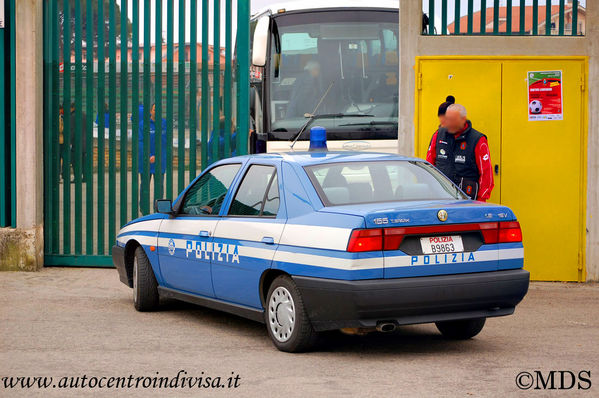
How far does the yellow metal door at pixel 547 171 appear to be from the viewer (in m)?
11.4

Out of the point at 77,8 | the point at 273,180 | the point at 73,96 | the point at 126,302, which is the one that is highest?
the point at 77,8

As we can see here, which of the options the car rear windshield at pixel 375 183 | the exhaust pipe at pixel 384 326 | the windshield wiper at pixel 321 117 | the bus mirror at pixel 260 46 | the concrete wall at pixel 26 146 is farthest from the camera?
the bus mirror at pixel 260 46

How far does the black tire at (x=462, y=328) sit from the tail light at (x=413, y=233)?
2.58 feet

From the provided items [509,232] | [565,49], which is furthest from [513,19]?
[509,232]

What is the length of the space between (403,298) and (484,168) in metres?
3.70

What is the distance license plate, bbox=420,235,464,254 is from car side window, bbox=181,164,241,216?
2.12 meters

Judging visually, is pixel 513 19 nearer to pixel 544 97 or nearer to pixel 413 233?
pixel 544 97

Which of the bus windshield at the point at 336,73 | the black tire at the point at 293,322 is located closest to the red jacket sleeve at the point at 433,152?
the bus windshield at the point at 336,73

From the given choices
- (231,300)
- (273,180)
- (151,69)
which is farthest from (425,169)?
(151,69)

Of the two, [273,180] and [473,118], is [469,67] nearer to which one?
[473,118]

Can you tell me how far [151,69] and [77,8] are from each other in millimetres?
1200

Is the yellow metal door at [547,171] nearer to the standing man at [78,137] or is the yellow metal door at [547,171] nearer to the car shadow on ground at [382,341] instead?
the car shadow on ground at [382,341]

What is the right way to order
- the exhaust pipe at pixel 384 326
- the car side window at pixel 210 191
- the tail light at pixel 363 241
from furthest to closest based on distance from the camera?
1. the car side window at pixel 210 191
2. the exhaust pipe at pixel 384 326
3. the tail light at pixel 363 241

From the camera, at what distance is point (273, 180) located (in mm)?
7801
